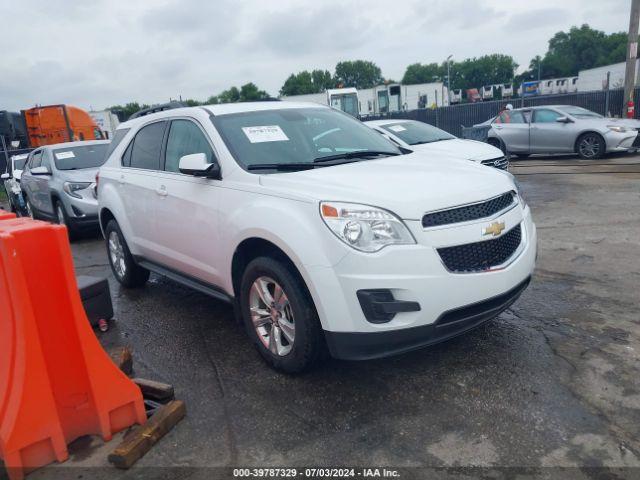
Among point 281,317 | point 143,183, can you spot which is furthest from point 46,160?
point 281,317

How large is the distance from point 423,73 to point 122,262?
137 m

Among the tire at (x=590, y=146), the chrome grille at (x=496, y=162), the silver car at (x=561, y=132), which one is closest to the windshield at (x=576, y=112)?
the silver car at (x=561, y=132)

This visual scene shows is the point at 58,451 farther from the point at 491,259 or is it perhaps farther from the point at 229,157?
the point at 491,259

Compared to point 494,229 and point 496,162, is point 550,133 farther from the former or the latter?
point 494,229

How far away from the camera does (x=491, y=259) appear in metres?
3.24

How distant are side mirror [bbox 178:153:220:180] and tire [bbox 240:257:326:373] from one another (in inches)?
30.7

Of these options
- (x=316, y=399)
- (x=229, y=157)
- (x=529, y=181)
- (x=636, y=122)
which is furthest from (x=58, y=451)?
(x=636, y=122)

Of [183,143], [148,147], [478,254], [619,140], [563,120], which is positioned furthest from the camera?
[563,120]

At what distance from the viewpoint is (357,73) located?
131 meters

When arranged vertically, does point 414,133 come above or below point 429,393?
above

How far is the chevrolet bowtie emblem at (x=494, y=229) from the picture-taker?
10.5 feet

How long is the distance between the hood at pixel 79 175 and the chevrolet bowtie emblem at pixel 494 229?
771 centimetres

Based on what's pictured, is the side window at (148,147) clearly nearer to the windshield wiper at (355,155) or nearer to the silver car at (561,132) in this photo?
the windshield wiper at (355,155)

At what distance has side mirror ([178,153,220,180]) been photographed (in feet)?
12.4
